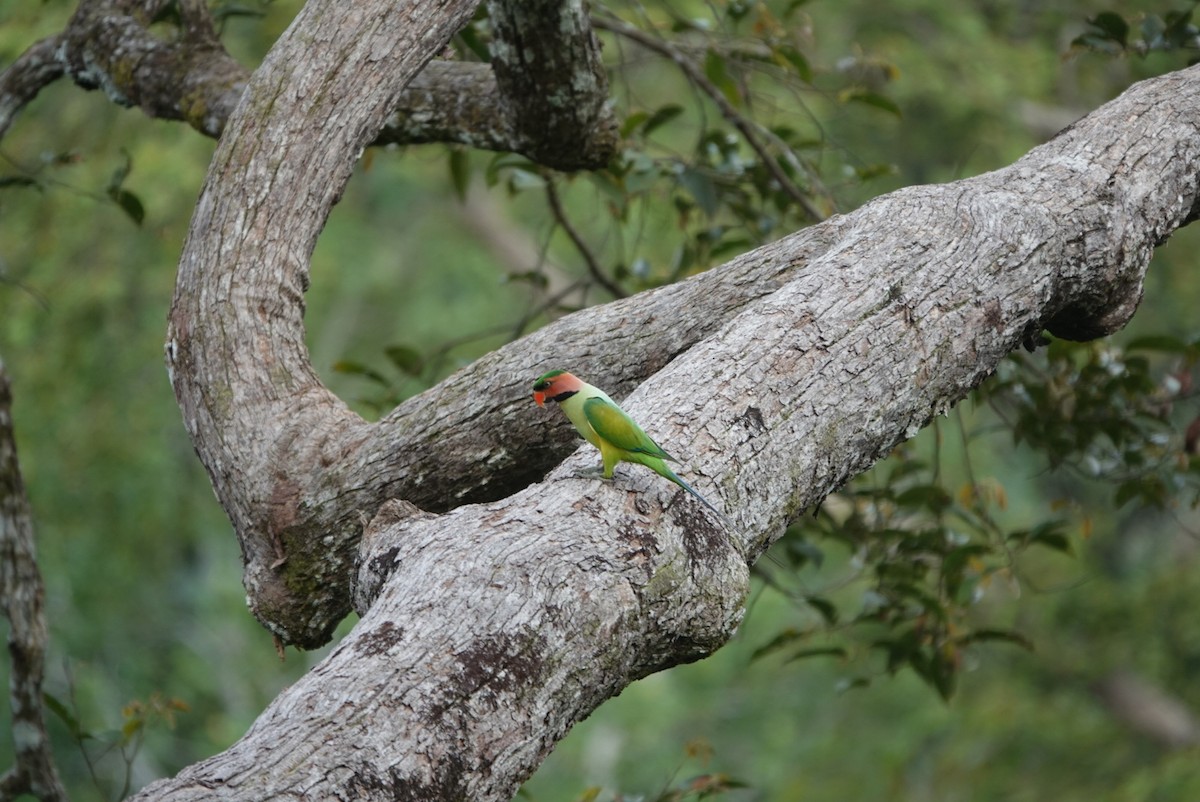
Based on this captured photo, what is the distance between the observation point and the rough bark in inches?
127

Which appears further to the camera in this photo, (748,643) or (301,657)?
(748,643)

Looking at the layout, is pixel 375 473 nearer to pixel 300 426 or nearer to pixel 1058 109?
pixel 300 426

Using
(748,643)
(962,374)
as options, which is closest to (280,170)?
(962,374)

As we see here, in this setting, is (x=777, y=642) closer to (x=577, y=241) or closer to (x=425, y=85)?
(x=577, y=241)

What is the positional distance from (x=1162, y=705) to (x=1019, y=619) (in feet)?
5.20

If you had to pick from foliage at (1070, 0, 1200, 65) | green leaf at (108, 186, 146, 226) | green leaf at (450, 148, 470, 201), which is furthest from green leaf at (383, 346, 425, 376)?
foliage at (1070, 0, 1200, 65)

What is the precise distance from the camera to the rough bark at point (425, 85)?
10.6 feet

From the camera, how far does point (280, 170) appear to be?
104 inches

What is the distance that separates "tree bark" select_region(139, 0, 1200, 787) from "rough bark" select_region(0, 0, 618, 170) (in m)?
0.44

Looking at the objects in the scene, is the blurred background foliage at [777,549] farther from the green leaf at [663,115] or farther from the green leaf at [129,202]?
the green leaf at [129,202]

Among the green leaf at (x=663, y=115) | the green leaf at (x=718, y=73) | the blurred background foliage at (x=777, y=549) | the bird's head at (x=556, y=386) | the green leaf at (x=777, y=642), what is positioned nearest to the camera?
the bird's head at (x=556, y=386)

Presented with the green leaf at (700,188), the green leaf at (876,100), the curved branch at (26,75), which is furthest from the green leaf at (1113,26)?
the curved branch at (26,75)

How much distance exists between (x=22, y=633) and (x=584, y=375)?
71.9 inches

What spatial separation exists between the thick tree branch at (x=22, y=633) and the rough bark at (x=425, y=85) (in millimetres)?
986
